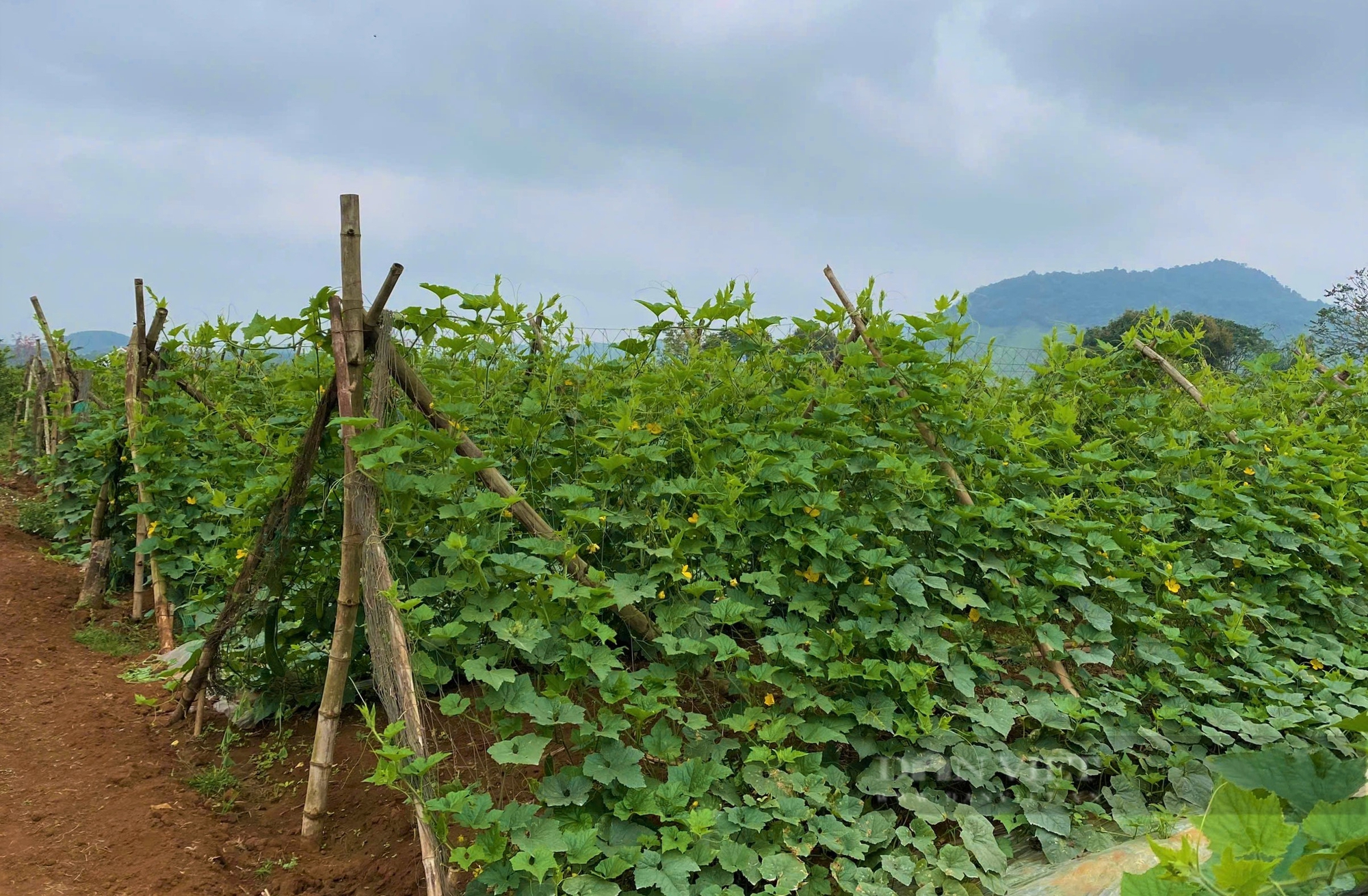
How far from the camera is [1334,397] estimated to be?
7.04m

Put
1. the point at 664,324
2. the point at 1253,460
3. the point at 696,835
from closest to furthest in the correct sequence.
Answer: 1. the point at 696,835
2. the point at 664,324
3. the point at 1253,460

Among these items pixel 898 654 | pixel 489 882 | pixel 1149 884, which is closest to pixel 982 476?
pixel 898 654

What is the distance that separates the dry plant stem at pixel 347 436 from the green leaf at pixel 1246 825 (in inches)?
106

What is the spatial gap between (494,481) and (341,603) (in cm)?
72

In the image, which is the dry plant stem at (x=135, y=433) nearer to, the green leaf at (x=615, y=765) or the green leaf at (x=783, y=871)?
the green leaf at (x=615, y=765)

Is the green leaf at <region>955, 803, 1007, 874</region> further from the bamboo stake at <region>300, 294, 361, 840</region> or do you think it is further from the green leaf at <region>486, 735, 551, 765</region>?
the bamboo stake at <region>300, 294, 361, 840</region>

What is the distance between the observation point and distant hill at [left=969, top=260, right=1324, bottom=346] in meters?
172

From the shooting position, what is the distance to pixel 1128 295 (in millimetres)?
183375

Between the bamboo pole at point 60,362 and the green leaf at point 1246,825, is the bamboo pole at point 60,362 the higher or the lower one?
the higher one

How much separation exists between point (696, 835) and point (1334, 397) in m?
6.96

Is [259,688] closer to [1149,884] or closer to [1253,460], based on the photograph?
[1149,884]

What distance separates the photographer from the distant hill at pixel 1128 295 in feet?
564

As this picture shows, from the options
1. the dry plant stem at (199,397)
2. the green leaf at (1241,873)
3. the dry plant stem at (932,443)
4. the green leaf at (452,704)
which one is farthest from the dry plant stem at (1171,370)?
the dry plant stem at (199,397)

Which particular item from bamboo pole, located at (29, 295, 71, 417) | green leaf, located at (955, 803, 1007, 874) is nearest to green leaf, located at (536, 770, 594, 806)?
green leaf, located at (955, 803, 1007, 874)
